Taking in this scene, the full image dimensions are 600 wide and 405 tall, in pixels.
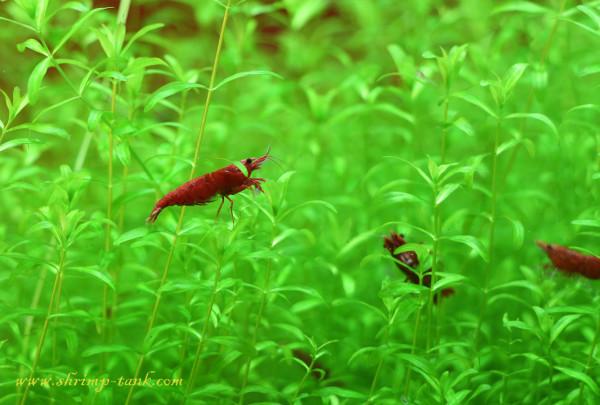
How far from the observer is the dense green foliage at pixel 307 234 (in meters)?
1.65

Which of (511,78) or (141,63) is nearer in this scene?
(141,63)

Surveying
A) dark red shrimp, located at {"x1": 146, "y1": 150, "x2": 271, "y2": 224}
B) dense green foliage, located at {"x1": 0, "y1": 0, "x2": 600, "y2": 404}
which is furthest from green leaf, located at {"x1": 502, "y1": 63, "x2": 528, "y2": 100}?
dark red shrimp, located at {"x1": 146, "y1": 150, "x2": 271, "y2": 224}

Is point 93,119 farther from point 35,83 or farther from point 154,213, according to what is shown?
point 154,213

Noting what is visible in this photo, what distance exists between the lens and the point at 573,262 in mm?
1840

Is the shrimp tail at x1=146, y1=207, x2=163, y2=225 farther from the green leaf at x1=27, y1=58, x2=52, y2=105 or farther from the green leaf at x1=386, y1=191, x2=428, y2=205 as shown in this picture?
→ the green leaf at x1=386, y1=191, x2=428, y2=205

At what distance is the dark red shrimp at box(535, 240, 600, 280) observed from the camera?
5.94 ft

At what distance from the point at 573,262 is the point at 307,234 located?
2.91 ft

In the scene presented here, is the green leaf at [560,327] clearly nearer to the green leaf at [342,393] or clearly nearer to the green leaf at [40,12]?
the green leaf at [342,393]

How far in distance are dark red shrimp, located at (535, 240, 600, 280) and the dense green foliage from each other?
63mm

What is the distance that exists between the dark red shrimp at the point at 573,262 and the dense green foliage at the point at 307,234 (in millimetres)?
63

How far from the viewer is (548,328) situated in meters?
1.70

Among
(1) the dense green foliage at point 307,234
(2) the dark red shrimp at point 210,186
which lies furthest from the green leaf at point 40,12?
(2) the dark red shrimp at point 210,186

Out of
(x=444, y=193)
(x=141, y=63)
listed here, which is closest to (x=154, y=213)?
(x=141, y=63)

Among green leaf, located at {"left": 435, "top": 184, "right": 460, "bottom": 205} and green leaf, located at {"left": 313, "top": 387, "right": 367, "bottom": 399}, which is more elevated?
green leaf, located at {"left": 435, "top": 184, "right": 460, "bottom": 205}
